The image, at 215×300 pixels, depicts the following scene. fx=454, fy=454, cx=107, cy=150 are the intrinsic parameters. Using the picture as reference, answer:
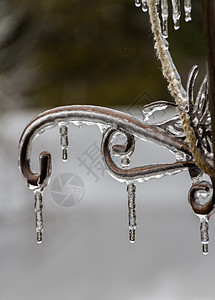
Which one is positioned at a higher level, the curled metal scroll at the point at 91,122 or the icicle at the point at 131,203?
the curled metal scroll at the point at 91,122

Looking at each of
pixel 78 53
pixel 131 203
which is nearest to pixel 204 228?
pixel 131 203

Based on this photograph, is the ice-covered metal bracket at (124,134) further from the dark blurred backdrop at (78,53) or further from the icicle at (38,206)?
the dark blurred backdrop at (78,53)

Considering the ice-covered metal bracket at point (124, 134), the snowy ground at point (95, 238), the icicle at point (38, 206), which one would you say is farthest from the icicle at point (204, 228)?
the snowy ground at point (95, 238)

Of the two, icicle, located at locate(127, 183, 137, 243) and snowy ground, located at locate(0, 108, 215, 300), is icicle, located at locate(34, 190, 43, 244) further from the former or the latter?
snowy ground, located at locate(0, 108, 215, 300)

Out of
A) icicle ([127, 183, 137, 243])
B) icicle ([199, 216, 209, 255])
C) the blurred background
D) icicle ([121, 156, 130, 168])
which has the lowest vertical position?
icicle ([199, 216, 209, 255])

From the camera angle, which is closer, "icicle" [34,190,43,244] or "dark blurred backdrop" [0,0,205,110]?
"icicle" [34,190,43,244]

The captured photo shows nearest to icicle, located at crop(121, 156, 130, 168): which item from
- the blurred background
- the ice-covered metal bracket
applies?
the ice-covered metal bracket

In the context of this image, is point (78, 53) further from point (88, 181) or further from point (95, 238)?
point (95, 238)
